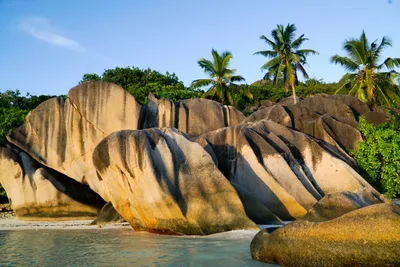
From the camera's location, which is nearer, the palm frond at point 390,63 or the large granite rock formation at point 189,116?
the large granite rock formation at point 189,116

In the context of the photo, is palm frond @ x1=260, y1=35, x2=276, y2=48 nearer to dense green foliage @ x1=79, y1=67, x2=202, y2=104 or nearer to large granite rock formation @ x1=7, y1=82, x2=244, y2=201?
dense green foliage @ x1=79, y1=67, x2=202, y2=104

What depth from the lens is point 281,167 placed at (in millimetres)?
12312

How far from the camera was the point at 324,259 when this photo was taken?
5523 millimetres

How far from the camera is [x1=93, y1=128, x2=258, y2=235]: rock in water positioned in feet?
31.7

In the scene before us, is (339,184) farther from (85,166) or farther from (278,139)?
(85,166)

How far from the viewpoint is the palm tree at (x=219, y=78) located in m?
28.4

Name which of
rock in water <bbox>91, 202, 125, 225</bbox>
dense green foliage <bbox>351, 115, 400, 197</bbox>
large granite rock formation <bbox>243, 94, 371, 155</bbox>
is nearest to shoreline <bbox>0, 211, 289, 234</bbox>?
rock in water <bbox>91, 202, 125, 225</bbox>

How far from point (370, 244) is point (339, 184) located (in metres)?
7.58

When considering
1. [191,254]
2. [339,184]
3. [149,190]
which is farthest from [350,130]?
[191,254]

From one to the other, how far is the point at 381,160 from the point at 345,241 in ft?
33.6

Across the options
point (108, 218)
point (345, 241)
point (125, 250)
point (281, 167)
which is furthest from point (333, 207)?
point (108, 218)

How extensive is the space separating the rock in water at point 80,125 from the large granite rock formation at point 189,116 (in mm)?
944

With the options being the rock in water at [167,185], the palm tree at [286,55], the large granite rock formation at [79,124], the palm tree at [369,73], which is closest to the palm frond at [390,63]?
the palm tree at [369,73]

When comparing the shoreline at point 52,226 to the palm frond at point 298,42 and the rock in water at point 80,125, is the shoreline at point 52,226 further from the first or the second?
the palm frond at point 298,42
